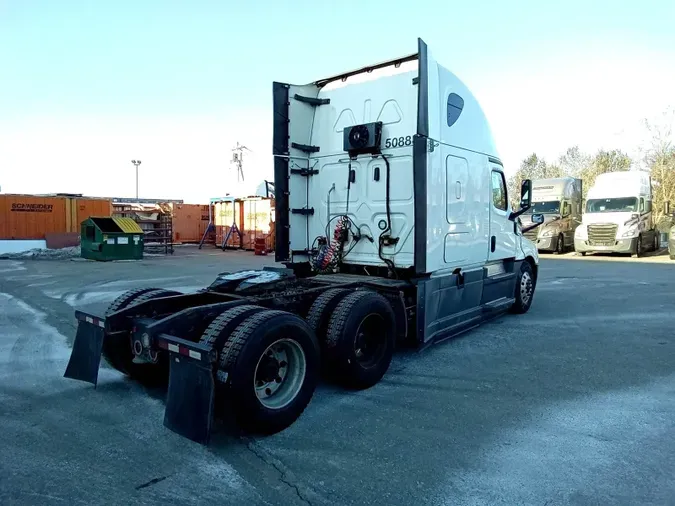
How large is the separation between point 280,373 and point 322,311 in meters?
0.92

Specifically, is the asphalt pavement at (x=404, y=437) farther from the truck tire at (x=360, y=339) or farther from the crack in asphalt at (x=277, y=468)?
the truck tire at (x=360, y=339)

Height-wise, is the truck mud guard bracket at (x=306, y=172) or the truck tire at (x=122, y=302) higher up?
the truck mud guard bracket at (x=306, y=172)

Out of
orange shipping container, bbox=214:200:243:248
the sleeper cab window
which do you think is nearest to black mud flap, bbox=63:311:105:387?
the sleeper cab window

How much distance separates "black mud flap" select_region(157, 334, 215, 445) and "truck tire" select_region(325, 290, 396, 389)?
1.53 meters

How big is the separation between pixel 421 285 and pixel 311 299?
4.83 feet

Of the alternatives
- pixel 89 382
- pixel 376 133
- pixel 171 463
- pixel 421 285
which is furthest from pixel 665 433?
pixel 89 382

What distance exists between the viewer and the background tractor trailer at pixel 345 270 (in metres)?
3.93

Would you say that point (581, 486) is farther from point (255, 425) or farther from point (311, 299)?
point (311, 299)

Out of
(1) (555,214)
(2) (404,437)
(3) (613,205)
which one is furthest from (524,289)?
(1) (555,214)

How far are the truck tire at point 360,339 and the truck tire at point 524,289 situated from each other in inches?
165

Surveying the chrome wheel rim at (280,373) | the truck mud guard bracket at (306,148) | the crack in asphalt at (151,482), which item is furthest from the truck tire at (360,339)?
the truck mud guard bracket at (306,148)

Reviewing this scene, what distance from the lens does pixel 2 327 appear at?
7742 mm

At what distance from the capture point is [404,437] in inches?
157

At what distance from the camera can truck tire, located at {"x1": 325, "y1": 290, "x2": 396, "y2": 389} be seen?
4.82 meters
